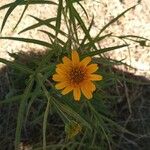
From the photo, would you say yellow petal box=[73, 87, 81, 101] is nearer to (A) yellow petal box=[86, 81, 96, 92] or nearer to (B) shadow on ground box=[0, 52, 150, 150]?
(A) yellow petal box=[86, 81, 96, 92]

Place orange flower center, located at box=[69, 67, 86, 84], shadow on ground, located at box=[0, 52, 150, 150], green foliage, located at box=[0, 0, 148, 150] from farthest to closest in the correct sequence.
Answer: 1. shadow on ground, located at box=[0, 52, 150, 150]
2. green foliage, located at box=[0, 0, 148, 150]
3. orange flower center, located at box=[69, 67, 86, 84]

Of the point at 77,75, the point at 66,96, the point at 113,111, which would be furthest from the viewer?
the point at 113,111

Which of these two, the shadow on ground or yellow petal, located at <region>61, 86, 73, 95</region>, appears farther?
the shadow on ground

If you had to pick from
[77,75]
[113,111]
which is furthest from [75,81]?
[113,111]

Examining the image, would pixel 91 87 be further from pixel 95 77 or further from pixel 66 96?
pixel 66 96

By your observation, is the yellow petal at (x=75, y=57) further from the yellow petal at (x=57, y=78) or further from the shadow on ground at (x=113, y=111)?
the shadow on ground at (x=113, y=111)

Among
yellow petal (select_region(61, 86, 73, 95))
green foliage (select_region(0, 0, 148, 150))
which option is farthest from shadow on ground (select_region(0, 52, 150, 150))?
yellow petal (select_region(61, 86, 73, 95))

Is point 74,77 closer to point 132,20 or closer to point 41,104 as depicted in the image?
point 41,104
